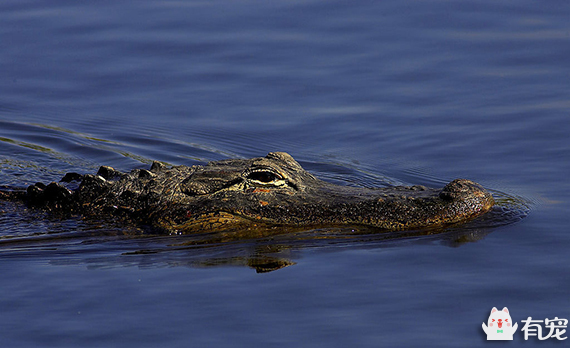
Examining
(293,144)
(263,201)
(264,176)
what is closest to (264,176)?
(264,176)

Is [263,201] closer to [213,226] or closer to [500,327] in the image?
[213,226]

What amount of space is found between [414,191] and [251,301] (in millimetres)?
2935

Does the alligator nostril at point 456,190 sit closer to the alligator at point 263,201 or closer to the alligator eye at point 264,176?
the alligator at point 263,201

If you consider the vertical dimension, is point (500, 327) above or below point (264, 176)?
below

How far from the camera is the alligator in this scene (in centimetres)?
963

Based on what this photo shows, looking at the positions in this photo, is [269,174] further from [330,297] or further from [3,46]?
[3,46]

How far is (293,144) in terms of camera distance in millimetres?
13000

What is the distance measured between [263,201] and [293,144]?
321 centimetres

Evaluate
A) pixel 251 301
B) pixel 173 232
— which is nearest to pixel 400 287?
pixel 251 301

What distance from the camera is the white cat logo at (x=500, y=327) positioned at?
7.20 metres

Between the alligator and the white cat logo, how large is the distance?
7.45 ft

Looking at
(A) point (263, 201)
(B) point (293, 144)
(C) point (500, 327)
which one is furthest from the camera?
(B) point (293, 144)

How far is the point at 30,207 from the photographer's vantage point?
10547 millimetres

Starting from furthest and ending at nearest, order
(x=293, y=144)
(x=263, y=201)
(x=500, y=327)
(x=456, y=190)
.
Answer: (x=293, y=144) < (x=263, y=201) < (x=456, y=190) < (x=500, y=327)
